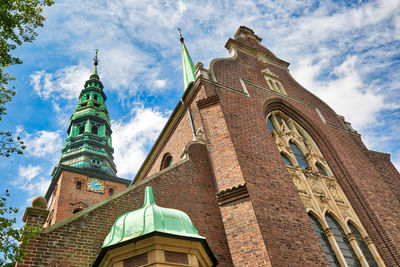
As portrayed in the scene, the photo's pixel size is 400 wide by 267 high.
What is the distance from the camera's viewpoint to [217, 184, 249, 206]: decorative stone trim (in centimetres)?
846

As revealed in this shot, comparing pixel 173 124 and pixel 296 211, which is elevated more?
pixel 173 124

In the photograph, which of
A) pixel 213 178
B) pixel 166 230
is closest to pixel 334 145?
pixel 213 178

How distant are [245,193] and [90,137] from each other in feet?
77.5

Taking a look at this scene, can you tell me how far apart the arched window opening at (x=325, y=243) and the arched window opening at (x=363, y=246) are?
131 cm

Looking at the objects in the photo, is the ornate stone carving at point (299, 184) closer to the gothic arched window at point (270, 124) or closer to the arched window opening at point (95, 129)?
the gothic arched window at point (270, 124)

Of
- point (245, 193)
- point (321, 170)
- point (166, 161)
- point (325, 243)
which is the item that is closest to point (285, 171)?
point (325, 243)

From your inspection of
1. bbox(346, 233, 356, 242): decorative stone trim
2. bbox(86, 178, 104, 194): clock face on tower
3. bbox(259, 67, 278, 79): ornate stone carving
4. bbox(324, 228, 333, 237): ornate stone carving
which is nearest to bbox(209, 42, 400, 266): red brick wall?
bbox(259, 67, 278, 79): ornate stone carving

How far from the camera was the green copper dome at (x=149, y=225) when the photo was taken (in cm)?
602

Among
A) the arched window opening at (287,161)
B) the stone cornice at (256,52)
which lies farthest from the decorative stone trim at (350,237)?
the stone cornice at (256,52)

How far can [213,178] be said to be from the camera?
9.66 metres

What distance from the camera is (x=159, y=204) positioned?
26.8 ft

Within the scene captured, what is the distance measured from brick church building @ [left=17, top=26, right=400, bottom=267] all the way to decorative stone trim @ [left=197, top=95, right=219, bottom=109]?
0.07 meters

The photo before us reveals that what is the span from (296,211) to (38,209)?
6.30 metres

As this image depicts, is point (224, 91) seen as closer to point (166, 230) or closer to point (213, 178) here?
point (213, 178)
